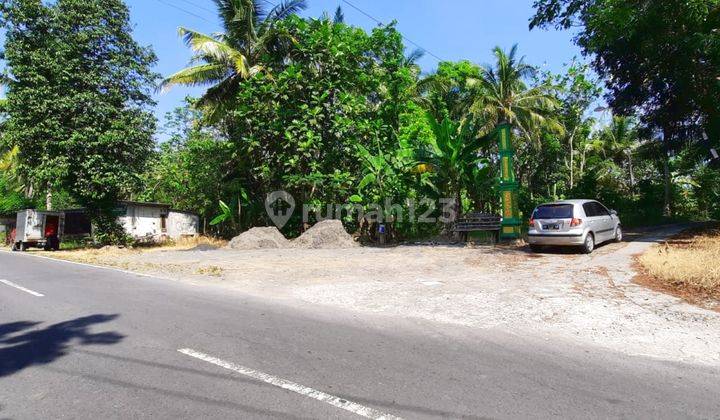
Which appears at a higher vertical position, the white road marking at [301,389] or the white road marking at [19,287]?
the white road marking at [19,287]

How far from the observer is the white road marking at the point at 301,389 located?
134 inches

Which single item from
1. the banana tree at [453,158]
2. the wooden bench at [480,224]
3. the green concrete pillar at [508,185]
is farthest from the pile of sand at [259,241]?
the green concrete pillar at [508,185]

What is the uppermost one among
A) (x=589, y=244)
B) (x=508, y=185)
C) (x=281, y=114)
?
(x=281, y=114)

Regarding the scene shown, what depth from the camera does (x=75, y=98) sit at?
21.6m

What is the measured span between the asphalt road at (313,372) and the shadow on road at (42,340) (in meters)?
0.02

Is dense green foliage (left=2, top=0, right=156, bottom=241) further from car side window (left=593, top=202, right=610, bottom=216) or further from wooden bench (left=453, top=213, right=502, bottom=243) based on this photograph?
car side window (left=593, top=202, right=610, bottom=216)

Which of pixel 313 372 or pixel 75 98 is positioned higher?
pixel 75 98

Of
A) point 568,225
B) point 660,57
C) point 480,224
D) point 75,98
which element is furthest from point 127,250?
point 660,57

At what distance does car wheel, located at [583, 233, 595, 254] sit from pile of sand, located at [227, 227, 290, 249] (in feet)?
39.5

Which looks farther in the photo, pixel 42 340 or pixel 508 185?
pixel 508 185

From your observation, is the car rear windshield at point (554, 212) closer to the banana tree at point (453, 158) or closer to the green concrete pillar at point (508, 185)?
the green concrete pillar at point (508, 185)

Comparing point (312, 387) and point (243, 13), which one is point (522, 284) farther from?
point (243, 13)

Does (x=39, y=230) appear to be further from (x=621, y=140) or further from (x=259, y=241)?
(x=621, y=140)

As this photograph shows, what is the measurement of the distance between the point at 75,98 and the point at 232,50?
805cm
